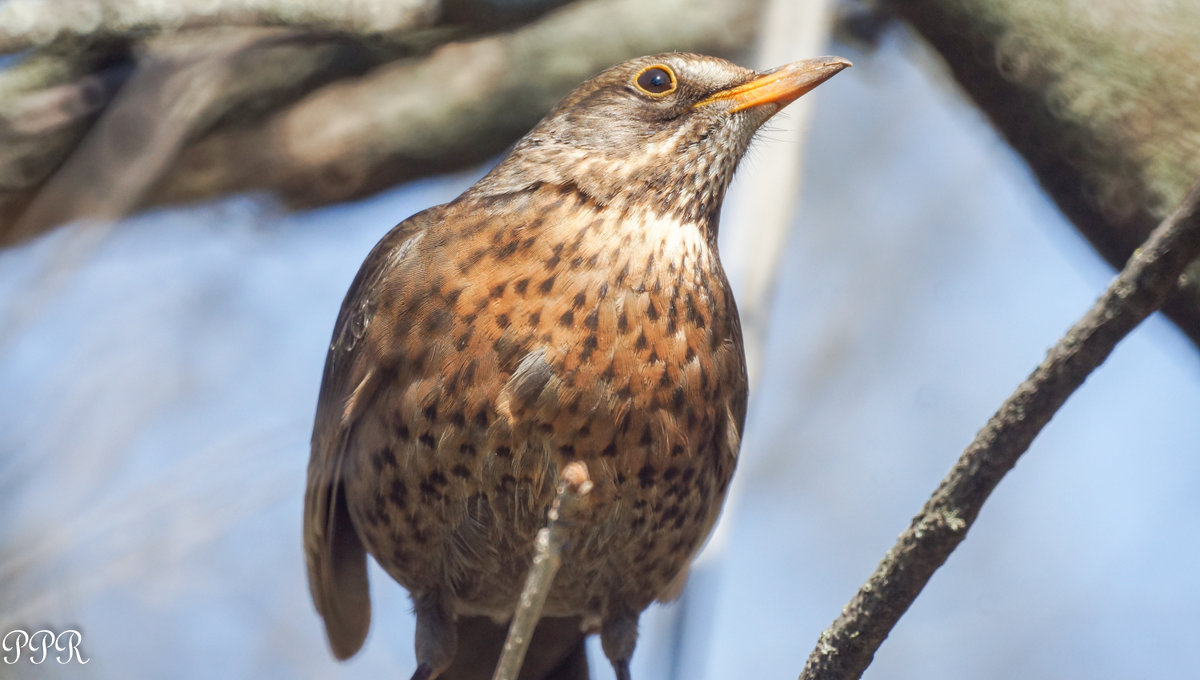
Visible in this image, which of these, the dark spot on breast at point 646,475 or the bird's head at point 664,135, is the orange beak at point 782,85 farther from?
the dark spot on breast at point 646,475

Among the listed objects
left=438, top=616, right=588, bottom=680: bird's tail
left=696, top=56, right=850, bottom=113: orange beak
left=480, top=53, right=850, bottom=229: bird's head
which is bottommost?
left=438, top=616, right=588, bottom=680: bird's tail

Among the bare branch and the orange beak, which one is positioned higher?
the orange beak

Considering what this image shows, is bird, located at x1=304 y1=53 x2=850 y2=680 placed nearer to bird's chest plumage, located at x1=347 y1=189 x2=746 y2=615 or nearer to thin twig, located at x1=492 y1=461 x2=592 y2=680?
bird's chest plumage, located at x1=347 y1=189 x2=746 y2=615

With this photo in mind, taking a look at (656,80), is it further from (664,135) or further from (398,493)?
(398,493)

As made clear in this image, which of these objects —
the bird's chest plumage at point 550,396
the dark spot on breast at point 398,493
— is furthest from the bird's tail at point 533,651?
the dark spot on breast at point 398,493

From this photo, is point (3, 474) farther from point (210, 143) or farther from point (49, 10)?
point (210, 143)

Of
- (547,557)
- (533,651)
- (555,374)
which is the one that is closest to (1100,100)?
(555,374)

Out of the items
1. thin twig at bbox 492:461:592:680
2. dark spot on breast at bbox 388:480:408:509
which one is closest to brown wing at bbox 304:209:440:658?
dark spot on breast at bbox 388:480:408:509

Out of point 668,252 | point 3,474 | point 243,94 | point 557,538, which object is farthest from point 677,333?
point 243,94
